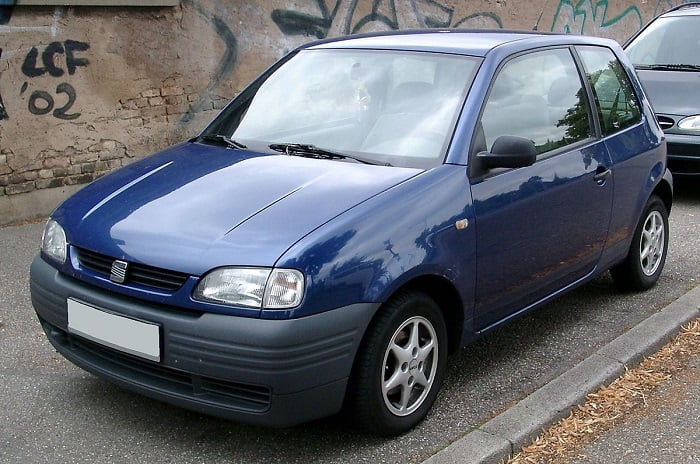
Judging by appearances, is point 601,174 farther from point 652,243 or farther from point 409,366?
point 409,366

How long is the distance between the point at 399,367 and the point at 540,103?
1.76 meters

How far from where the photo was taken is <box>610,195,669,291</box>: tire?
5.32 metres

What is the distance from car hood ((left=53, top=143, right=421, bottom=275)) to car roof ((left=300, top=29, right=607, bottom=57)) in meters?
0.91

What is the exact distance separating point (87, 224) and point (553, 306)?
296 centimetres

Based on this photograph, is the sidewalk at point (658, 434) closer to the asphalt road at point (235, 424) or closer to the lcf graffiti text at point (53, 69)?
the asphalt road at point (235, 424)

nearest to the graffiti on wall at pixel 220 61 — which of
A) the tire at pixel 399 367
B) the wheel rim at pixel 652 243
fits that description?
the wheel rim at pixel 652 243

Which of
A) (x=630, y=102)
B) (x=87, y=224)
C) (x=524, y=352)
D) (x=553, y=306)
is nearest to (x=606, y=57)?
(x=630, y=102)

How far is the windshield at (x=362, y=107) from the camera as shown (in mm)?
3953

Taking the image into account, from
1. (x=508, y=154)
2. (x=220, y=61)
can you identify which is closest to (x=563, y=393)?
Answer: (x=508, y=154)

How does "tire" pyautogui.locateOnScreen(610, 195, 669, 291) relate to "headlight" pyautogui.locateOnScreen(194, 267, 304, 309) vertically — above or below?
below

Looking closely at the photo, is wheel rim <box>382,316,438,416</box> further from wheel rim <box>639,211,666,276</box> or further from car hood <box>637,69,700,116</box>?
Result: car hood <box>637,69,700,116</box>

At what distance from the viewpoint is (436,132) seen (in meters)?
3.95

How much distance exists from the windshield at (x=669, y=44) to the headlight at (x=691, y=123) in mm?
1047

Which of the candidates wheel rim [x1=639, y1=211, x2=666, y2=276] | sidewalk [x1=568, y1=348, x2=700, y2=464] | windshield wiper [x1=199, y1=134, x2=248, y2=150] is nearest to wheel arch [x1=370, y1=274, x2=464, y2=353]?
sidewalk [x1=568, y1=348, x2=700, y2=464]
